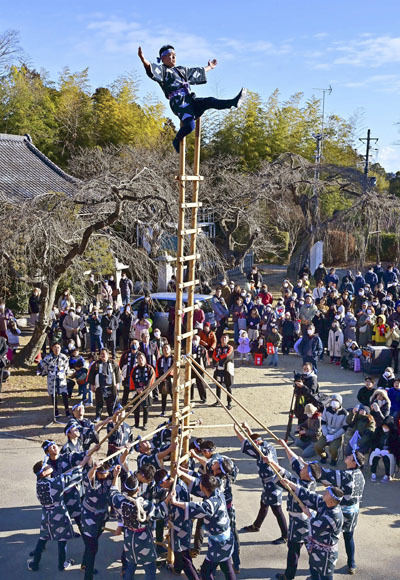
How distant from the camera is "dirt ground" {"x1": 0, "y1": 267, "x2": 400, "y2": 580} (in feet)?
23.8

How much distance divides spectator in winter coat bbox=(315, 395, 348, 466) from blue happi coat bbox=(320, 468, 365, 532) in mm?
2951

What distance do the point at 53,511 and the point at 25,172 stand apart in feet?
62.1

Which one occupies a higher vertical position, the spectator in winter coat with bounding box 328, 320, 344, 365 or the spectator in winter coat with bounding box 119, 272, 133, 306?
the spectator in winter coat with bounding box 119, 272, 133, 306

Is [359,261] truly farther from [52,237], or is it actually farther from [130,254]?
[52,237]

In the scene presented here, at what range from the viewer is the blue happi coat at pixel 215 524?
253 inches

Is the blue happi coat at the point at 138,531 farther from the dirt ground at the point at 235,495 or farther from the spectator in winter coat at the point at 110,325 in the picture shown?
the spectator in winter coat at the point at 110,325

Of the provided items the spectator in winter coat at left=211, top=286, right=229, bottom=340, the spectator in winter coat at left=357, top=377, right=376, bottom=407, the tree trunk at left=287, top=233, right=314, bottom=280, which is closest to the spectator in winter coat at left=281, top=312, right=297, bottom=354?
the spectator in winter coat at left=211, top=286, right=229, bottom=340

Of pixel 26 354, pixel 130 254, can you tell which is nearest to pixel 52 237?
pixel 130 254

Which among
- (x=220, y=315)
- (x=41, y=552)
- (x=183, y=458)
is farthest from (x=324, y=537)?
(x=220, y=315)

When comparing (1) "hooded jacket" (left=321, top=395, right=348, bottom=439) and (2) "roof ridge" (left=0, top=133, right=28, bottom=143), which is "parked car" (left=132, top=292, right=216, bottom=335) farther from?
(2) "roof ridge" (left=0, top=133, right=28, bottom=143)

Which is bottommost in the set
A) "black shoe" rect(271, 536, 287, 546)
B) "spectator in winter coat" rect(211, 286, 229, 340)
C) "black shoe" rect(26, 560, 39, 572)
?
"black shoe" rect(26, 560, 39, 572)

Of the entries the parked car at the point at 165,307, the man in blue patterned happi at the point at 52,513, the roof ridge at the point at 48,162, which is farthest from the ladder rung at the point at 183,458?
the roof ridge at the point at 48,162

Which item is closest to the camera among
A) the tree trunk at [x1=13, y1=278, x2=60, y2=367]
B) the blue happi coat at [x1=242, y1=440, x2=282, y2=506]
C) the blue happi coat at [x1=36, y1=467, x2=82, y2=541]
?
the blue happi coat at [x1=36, y1=467, x2=82, y2=541]

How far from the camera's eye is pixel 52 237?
12578 millimetres
